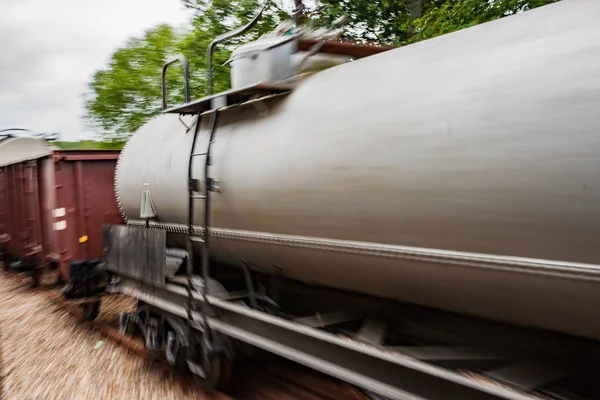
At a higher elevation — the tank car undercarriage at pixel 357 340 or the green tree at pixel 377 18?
the green tree at pixel 377 18

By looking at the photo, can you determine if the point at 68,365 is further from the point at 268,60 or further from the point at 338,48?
the point at 338,48

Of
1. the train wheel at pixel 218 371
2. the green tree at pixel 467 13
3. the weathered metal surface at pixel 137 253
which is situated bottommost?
the train wheel at pixel 218 371

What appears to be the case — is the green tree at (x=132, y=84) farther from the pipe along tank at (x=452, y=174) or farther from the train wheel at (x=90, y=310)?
the pipe along tank at (x=452, y=174)

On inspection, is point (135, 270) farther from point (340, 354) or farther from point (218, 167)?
point (340, 354)

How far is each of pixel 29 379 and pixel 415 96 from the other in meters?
4.95

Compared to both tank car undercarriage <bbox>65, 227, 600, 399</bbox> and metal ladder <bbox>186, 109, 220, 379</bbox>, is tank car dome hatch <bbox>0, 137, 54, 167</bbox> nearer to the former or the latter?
tank car undercarriage <bbox>65, 227, 600, 399</bbox>

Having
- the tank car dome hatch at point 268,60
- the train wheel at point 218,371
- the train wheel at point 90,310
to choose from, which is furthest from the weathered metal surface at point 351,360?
the train wheel at point 90,310

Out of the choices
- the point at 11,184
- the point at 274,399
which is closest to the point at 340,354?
the point at 274,399

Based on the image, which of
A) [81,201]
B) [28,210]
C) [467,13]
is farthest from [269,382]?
[467,13]

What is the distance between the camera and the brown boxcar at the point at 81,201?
249 inches

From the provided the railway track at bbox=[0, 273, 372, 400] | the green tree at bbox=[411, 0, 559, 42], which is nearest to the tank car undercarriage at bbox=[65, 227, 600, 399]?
the railway track at bbox=[0, 273, 372, 400]

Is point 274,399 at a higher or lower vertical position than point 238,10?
lower

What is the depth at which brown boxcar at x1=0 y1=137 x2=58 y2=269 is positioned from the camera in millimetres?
7301

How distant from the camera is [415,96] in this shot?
249 cm
